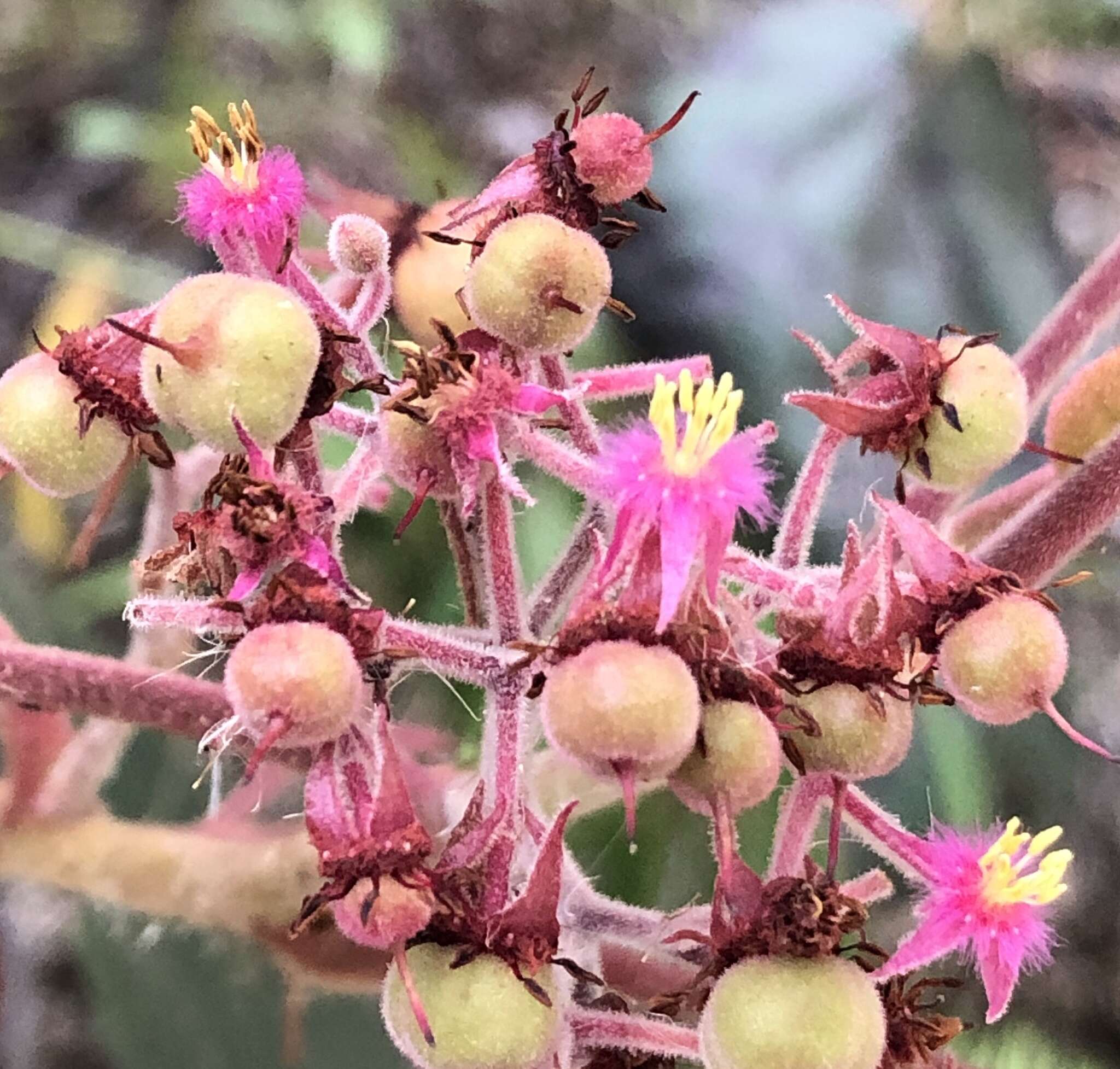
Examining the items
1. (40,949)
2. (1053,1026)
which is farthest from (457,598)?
(1053,1026)

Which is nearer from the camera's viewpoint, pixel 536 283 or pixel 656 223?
pixel 536 283

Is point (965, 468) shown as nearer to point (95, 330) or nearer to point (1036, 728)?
point (95, 330)

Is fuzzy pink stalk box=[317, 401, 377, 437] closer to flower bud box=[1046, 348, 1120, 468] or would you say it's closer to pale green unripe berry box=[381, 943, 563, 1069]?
pale green unripe berry box=[381, 943, 563, 1069]

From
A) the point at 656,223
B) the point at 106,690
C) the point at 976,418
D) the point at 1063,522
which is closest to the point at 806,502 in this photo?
the point at 976,418

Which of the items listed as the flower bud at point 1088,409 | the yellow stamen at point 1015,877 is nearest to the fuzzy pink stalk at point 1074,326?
the flower bud at point 1088,409

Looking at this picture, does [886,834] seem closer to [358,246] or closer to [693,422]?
[693,422]

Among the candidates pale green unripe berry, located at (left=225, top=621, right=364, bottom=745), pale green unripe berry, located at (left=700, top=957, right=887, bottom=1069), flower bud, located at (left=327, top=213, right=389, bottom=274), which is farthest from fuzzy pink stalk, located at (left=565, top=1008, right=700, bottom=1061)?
flower bud, located at (left=327, top=213, right=389, bottom=274)
